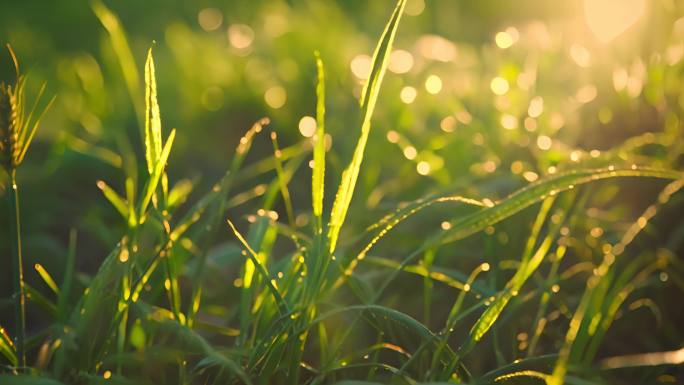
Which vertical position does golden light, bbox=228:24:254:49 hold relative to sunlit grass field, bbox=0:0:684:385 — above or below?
above

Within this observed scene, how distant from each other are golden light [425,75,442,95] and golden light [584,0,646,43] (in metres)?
0.49

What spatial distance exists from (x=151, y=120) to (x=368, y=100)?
10.8 inches

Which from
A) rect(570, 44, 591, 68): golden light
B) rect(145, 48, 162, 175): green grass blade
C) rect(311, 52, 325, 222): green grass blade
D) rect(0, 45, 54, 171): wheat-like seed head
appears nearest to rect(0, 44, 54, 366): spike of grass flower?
rect(0, 45, 54, 171): wheat-like seed head

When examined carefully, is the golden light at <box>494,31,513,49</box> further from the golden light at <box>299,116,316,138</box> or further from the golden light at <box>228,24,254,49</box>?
the golden light at <box>228,24,254,49</box>

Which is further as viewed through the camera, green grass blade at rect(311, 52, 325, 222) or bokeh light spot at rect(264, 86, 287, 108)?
bokeh light spot at rect(264, 86, 287, 108)

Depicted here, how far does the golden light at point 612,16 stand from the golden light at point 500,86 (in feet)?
1.47

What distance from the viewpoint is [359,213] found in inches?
66.7

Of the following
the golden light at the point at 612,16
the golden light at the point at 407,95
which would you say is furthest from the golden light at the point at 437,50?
the golden light at the point at 612,16

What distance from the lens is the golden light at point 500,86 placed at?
6.48ft

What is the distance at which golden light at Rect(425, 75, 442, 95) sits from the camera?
87.4 inches

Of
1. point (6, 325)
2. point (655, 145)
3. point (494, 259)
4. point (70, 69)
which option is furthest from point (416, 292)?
point (70, 69)

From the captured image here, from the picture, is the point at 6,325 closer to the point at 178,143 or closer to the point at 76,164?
the point at 76,164

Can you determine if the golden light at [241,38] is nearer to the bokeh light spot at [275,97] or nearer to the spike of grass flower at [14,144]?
the bokeh light spot at [275,97]

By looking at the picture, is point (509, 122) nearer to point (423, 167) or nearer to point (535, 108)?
point (535, 108)
